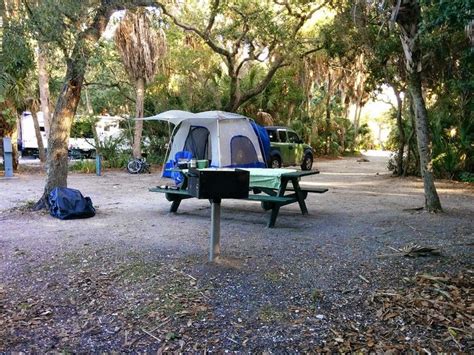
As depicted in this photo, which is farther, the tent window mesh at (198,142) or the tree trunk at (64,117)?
the tent window mesh at (198,142)

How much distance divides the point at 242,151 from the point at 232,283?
843cm

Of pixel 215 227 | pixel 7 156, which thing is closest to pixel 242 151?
pixel 215 227

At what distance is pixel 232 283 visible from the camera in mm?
4441

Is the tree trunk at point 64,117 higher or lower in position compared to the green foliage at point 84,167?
higher

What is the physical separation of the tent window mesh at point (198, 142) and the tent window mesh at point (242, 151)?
77cm

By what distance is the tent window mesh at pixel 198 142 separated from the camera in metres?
12.7

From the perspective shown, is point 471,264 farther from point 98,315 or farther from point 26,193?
point 26,193

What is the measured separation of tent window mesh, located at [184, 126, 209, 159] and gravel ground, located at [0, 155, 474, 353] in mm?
4708

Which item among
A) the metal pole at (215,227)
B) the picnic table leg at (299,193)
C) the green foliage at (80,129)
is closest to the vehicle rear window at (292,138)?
the green foliage at (80,129)

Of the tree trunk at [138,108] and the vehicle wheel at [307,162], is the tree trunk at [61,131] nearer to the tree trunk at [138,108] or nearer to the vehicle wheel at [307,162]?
the tree trunk at [138,108]

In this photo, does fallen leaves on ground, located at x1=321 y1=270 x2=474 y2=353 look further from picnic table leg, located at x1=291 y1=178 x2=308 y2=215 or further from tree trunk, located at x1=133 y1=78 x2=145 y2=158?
tree trunk, located at x1=133 y1=78 x2=145 y2=158

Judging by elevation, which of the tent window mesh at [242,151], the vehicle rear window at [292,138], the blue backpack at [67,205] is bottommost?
the blue backpack at [67,205]

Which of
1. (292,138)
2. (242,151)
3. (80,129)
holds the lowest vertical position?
(242,151)

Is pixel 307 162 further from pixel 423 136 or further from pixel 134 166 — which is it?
pixel 423 136
